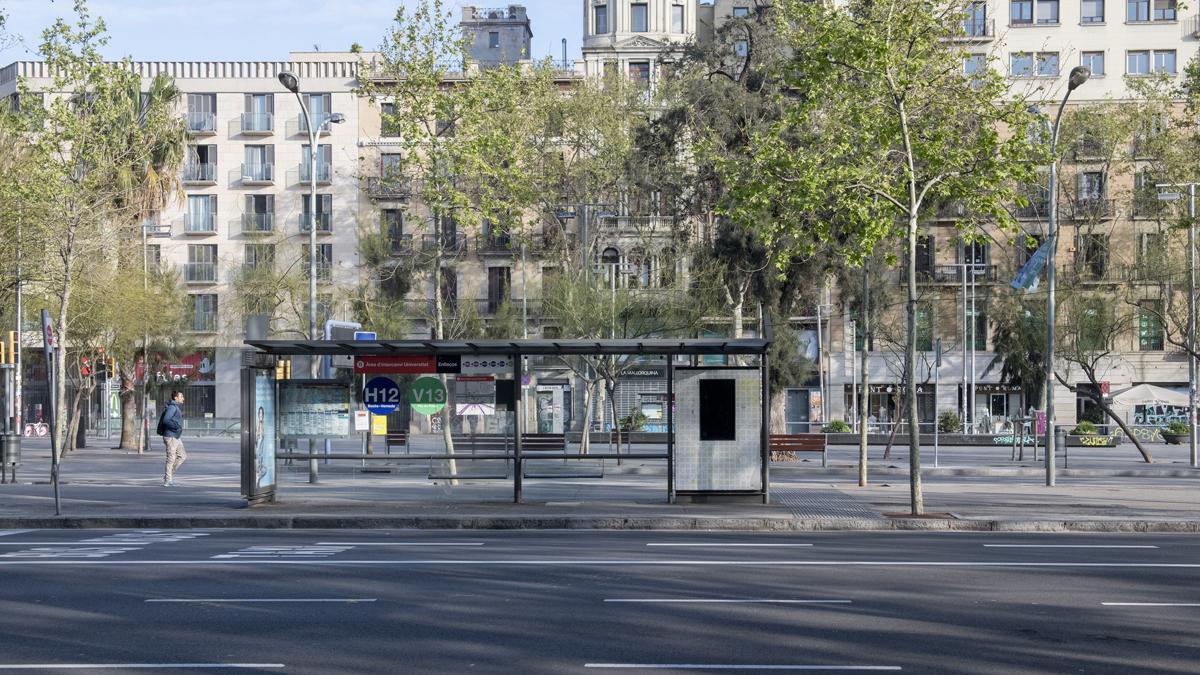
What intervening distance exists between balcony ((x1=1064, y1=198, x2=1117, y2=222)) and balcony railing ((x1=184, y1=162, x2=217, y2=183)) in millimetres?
42031

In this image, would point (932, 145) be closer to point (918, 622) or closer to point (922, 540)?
point (922, 540)

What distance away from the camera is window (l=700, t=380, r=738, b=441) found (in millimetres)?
21500

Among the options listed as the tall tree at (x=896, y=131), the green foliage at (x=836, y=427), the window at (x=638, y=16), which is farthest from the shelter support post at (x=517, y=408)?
the window at (x=638, y=16)

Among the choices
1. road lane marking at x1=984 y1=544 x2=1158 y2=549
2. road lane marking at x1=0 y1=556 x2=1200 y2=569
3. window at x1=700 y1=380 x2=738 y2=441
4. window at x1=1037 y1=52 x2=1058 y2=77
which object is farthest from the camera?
window at x1=1037 y1=52 x2=1058 y2=77

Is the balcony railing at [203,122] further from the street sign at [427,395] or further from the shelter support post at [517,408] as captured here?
the shelter support post at [517,408]

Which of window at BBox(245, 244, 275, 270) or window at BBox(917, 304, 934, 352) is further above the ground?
window at BBox(245, 244, 275, 270)

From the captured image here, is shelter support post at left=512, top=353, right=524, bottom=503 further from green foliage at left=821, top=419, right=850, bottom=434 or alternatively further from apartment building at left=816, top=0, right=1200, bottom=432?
apartment building at left=816, top=0, right=1200, bottom=432

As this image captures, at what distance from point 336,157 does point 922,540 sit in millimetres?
53652

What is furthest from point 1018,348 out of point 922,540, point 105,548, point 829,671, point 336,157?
point 829,671

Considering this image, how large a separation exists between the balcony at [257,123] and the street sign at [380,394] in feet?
158

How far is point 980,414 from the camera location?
6431 cm

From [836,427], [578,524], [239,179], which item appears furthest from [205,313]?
[578,524]

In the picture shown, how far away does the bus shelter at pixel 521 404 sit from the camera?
2112 cm

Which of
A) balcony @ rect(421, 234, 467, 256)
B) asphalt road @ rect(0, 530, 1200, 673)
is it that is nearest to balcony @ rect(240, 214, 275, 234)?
balcony @ rect(421, 234, 467, 256)
